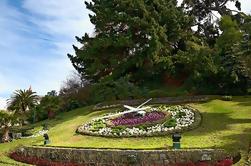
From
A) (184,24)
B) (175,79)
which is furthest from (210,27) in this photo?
(175,79)

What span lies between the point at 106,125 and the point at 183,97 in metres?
8.57

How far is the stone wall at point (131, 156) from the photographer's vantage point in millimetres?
19641

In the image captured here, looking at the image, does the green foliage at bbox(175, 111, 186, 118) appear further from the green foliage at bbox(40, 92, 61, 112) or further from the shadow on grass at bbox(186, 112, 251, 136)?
the green foliage at bbox(40, 92, 61, 112)

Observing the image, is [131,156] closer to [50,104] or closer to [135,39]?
[50,104]

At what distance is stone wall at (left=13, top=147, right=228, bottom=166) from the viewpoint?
64.4 ft

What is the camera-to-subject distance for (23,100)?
43.8m

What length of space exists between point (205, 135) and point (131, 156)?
494cm

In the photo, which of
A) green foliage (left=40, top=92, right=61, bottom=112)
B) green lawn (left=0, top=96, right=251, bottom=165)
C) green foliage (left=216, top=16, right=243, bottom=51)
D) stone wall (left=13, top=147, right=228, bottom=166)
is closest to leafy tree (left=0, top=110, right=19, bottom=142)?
green lawn (left=0, top=96, right=251, bottom=165)

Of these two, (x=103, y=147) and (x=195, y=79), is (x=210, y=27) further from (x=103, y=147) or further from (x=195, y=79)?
(x=103, y=147)

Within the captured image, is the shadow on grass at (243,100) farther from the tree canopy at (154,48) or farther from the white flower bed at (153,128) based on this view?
the white flower bed at (153,128)

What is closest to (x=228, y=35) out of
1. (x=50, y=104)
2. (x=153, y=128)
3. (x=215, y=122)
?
(x=215, y=122)

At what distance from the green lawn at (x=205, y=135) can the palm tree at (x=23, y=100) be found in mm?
12720

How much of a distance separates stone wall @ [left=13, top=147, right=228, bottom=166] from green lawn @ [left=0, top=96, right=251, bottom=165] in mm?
1111

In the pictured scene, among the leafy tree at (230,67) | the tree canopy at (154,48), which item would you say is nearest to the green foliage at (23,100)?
the tree canopy at (154,48)
